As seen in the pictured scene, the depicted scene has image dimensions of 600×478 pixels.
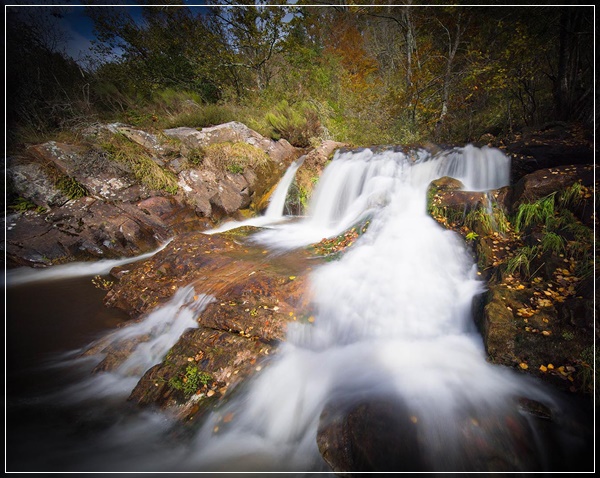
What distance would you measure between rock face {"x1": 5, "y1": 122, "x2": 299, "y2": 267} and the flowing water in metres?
3.25

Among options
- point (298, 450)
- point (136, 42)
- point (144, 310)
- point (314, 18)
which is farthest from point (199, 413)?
point (314, 18)

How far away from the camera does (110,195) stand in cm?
598

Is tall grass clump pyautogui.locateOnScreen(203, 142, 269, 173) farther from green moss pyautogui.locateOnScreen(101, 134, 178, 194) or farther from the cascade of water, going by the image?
the cascade of water

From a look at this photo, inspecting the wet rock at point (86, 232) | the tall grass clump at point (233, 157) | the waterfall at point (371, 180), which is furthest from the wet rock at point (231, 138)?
the wet rock at point (86, 232)

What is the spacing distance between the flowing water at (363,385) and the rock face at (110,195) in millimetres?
3250

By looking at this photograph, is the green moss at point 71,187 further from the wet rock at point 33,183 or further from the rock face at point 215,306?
the rock face at point 215,306

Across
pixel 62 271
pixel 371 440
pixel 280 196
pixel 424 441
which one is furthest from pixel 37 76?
pixel 424 441

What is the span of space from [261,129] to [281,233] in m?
4.67

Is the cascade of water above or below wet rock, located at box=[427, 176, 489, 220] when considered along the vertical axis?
below

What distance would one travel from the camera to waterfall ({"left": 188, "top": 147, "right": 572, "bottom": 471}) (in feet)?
7.23

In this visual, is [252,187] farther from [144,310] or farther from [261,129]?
[144,310]

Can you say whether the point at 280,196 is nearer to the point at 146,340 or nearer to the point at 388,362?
the point at 146,340

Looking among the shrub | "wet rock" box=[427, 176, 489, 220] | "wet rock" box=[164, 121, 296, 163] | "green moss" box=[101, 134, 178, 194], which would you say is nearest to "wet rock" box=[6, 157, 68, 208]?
"green moss" box=[101, 134, 178, 194]

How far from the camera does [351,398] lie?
2531 mm
